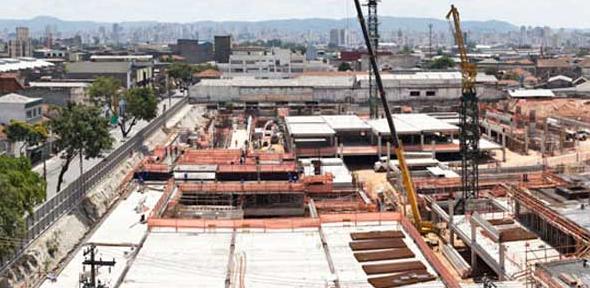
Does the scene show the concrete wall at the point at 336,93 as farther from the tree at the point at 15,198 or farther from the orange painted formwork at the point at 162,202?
the tree at the point at 15,198

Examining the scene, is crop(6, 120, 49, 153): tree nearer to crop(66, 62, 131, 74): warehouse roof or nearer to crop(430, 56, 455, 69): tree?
crop(66, 62, 131, 74): warehouse roof

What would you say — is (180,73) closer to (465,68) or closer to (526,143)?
(526,143)

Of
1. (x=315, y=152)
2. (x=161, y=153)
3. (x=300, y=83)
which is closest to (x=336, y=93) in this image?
(x=300, y=83)

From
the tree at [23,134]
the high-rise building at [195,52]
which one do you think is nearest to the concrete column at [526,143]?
the tree at [23,134]

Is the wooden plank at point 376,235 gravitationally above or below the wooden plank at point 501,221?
above

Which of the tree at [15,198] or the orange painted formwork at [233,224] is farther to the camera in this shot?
the orange painted formwork at [233,224]

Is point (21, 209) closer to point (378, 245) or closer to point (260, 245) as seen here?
point (260, 245)

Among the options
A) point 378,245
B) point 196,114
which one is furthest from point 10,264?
point 196,114

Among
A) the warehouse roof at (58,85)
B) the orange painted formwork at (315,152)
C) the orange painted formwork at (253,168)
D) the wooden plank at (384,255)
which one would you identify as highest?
the warehouse roof at (58,85)
